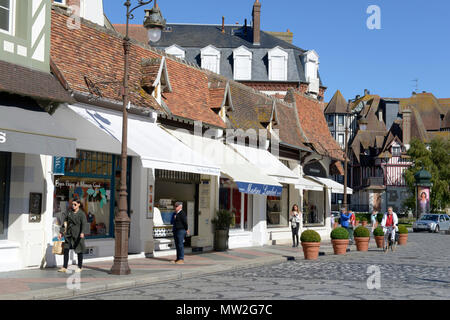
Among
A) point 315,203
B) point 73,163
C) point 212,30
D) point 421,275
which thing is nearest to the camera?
point 421,275

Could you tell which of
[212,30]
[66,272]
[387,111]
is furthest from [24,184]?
[387,111]

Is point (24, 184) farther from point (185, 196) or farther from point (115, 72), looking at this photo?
point (185, 196)

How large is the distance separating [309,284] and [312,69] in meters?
45.6

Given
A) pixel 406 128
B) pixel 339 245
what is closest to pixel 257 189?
pixel 339 245

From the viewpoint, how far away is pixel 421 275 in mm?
15547

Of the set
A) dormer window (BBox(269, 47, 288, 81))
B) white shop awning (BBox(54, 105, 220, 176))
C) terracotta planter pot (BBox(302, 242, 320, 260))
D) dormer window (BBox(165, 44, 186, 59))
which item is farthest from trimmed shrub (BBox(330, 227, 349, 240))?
dormer window (BBox(165, 44, 186, 59))

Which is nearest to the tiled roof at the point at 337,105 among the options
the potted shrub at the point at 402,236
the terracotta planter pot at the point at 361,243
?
the potted shrub at the point at 402,236

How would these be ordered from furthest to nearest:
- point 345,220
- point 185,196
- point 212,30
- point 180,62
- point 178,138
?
point 212,30, point 345,220, point 180,62, point 185,196, point 178,138

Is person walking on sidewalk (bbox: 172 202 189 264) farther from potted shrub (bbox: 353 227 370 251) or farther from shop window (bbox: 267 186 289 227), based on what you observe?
shop window (bbox: 267 186 289 227)

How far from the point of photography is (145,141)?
57.6 ft

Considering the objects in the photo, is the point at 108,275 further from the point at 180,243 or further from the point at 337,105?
the point at 337,105

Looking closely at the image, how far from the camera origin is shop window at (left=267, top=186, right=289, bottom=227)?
28969mm

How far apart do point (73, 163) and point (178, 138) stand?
475 centimetres

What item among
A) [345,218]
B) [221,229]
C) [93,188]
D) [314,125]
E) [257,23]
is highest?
[257,23]
